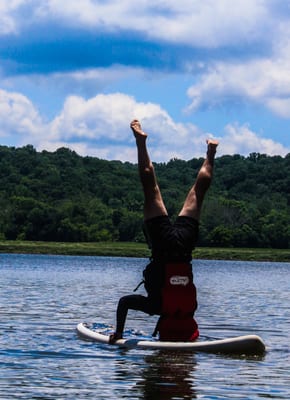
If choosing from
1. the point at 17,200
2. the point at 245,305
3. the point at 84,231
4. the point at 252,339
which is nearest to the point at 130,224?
the point at 84,231

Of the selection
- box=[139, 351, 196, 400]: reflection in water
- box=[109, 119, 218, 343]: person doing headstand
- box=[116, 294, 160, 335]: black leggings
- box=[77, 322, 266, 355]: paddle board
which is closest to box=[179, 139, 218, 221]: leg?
box=[109, 119, 218, 343]: person doing headstand

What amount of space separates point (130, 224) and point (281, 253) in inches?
1120

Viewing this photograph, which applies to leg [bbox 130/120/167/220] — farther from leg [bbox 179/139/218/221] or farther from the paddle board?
the paddle board

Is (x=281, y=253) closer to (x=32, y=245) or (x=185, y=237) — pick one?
(x=32, y=245)

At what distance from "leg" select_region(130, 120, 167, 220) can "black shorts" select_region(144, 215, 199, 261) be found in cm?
14

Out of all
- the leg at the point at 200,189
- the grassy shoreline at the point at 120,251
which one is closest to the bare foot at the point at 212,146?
the leg at the point at 200,189

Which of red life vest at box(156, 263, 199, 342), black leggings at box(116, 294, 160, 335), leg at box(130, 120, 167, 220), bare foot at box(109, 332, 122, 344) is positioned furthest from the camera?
bare foot at box(109, 332, 122, 344)

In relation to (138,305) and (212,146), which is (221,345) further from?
(212,146)

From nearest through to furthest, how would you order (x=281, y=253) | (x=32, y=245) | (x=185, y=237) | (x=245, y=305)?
(x=185, y=237) < (x=245, y=305) < (x=32, y=245) < (x=281, y=253)

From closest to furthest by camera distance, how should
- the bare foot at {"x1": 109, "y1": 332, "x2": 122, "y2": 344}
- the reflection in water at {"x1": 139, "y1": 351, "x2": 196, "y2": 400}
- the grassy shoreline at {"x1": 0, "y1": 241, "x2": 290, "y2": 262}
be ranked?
the reflection in water at {"x1": 139, "y1": 351, "x2": 196, "y2": 400}
the bare foot at {"x1": 109, "y1": 332, "x2": 122, "y2": 344}
the grassy shoreline at {"x1": 0, "y1": 241, "x2": 290, "y2": 262}

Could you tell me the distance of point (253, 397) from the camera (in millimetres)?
13453

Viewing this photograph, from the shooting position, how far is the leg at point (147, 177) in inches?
640

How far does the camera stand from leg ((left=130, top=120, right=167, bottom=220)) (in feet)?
53.4

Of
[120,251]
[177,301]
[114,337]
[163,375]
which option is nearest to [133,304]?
[177,301]
